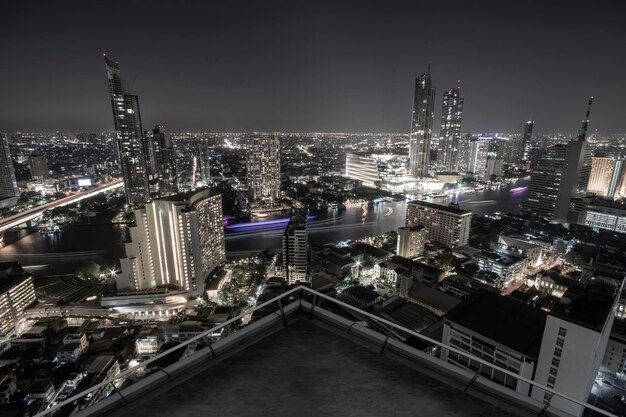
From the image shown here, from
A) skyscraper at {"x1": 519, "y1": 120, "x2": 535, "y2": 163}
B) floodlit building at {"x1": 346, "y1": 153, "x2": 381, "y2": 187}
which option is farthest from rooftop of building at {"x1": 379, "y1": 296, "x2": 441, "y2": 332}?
skyscraper at {"x1": 519, "y1": 120, "x2": 535, "y2": 163}

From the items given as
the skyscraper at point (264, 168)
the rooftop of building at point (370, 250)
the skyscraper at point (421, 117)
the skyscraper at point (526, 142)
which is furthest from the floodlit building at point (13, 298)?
the skyscraper at point (526, 142)

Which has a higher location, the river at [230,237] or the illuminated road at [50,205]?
the illuminated road at [50,205]

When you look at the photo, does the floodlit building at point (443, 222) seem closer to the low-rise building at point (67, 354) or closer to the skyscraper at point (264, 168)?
the skyscraper at point (264, 168)

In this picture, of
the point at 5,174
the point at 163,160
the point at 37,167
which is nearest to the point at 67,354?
the point at 163,160

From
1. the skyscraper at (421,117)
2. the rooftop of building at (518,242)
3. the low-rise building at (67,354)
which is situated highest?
the skyscraper at (421,117)

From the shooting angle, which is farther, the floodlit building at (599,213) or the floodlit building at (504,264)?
the floodlit building at (599,213)

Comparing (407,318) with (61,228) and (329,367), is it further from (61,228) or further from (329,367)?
(61,228)
